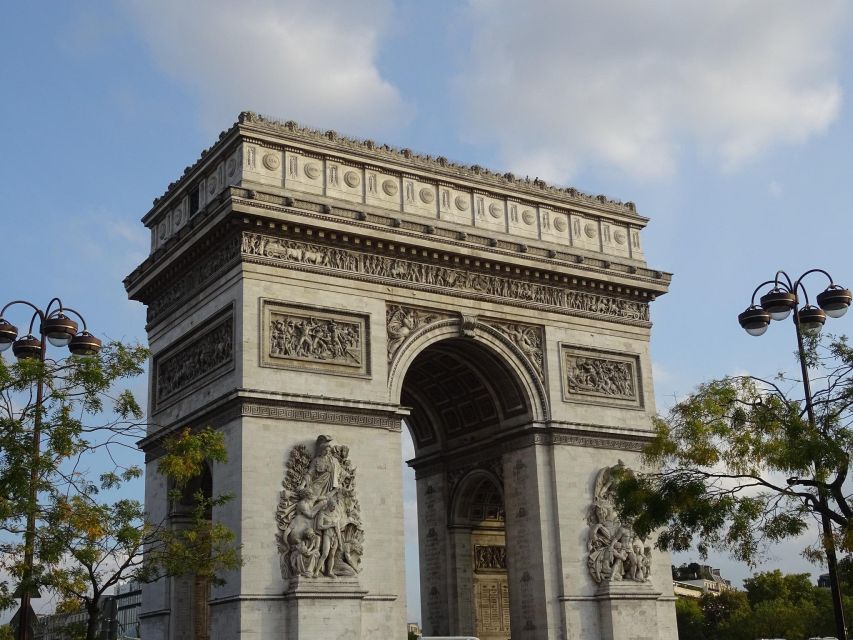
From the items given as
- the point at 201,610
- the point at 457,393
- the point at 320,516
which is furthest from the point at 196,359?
the point at 457,393

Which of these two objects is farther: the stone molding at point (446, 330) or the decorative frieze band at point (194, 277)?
the stone molding at point (446, 330)

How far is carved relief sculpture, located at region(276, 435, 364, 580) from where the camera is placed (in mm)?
24703

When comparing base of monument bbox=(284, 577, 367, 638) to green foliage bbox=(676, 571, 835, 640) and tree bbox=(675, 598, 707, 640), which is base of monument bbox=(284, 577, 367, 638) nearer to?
green foliage bbox=(676, 571, 835, 640)

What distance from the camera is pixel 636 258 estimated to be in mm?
33062

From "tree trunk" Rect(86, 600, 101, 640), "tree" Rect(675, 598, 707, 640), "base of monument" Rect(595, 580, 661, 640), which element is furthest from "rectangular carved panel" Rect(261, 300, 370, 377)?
"tree" Rect(675, 598, 707, 640)

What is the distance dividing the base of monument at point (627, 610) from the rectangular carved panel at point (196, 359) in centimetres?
1120

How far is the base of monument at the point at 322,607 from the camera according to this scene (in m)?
24.1

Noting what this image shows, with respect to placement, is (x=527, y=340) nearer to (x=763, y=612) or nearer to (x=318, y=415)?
(x=318, y=415)

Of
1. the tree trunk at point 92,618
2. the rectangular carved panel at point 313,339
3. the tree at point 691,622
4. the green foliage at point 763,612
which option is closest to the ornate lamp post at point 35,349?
the tree trunk at point 92,618

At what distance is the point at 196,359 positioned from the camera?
92.6 feet

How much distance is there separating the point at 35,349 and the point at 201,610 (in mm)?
10261

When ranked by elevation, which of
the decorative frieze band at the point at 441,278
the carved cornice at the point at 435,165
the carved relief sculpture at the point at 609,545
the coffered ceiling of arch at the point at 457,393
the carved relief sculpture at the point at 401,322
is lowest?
the carved relief sculpture at the point at 609,545

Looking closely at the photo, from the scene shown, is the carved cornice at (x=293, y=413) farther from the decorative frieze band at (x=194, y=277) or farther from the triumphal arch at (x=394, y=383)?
the decorative frieze band at (x=194, y=277)

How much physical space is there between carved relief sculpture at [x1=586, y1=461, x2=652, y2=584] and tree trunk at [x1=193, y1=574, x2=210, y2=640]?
9.79 metres
